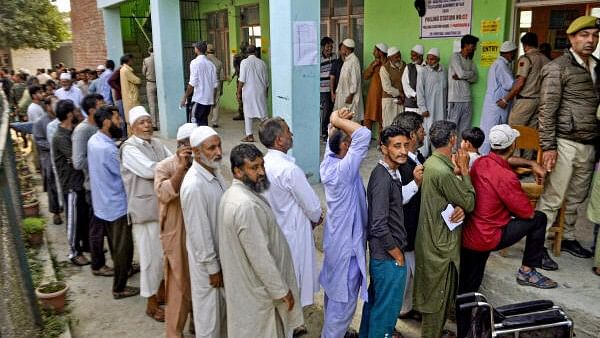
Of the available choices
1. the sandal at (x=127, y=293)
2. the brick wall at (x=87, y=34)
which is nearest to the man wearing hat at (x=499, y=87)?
the sandal at (x=127, y=293)

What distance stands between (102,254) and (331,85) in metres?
4.50

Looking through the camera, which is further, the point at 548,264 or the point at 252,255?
the point at 548,264

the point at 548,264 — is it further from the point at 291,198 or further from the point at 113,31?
the point at 113,31

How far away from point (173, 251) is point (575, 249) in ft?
10.8

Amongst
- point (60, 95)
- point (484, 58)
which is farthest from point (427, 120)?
point (60, 95)

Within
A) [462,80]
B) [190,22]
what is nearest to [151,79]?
[190,22]

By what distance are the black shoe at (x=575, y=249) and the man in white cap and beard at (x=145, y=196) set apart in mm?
3507

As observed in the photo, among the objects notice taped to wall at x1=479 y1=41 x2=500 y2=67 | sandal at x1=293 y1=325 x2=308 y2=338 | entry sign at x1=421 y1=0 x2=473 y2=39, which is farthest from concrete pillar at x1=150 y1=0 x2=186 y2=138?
sandal at x1=293 y1=325 x2=308 y2=338

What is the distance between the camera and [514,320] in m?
3.02

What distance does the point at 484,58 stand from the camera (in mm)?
6465

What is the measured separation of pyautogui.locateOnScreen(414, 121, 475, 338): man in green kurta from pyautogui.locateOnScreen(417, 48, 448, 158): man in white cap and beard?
3470 mm

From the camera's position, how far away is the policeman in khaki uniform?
552 centimetres

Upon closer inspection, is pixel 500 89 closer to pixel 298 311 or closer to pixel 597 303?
pixel 597 303

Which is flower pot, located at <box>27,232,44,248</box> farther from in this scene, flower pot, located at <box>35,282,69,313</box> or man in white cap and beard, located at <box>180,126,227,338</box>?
man in white cap and beard, located at <box>180,126,227,338</box>
